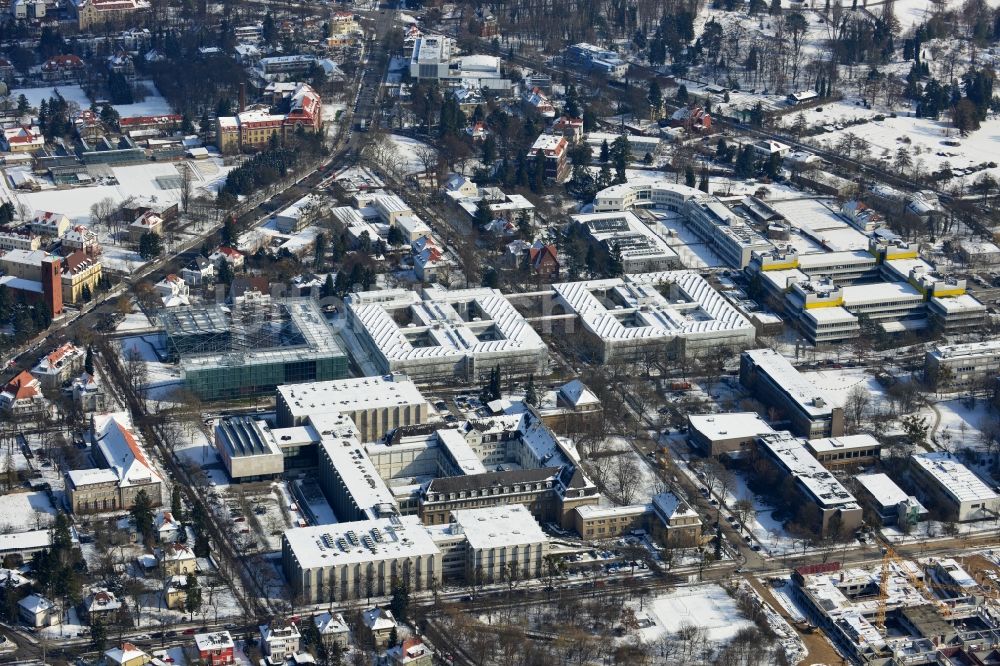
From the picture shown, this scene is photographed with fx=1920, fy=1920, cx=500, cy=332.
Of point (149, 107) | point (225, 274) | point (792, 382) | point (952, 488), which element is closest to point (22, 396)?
point (225, 274)

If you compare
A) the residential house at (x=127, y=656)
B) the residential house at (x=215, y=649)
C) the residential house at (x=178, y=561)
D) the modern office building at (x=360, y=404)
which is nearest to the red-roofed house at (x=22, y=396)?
the modern office building at (x=360, y=404)

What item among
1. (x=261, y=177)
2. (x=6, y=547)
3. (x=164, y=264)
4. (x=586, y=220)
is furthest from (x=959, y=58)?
(x=6, y=547)

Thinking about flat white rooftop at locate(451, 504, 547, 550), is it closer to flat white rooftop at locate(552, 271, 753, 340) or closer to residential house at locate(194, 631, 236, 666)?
residential house at locate(194, 631, 236, 666)

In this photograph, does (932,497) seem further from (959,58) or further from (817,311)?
(959,58)

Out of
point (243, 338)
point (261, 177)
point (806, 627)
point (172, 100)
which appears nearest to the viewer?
point (806, 627)

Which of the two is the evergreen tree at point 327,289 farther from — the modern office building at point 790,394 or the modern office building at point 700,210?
the modern office building at point 790,394

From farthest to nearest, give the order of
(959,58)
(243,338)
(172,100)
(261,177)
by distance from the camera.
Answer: (959,58)
(172,100)
(261,177)
(243,338)

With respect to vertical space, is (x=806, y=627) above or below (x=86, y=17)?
below

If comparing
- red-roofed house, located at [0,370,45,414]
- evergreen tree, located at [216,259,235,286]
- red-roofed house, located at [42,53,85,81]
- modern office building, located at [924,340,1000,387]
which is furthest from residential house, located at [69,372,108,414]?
red-roofed house, located at [42,53,85,81]
